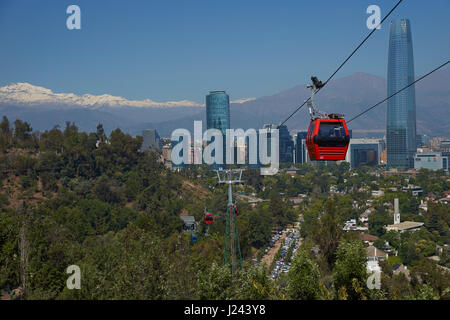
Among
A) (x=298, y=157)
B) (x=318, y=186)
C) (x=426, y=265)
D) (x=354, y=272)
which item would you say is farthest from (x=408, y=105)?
(x=354, y=272)

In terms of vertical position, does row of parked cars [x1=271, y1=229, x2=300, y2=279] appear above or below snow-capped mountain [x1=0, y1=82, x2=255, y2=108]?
below

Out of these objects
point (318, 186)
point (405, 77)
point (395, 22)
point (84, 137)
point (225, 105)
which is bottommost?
point (318, 186)

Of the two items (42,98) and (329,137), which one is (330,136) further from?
(42,98)

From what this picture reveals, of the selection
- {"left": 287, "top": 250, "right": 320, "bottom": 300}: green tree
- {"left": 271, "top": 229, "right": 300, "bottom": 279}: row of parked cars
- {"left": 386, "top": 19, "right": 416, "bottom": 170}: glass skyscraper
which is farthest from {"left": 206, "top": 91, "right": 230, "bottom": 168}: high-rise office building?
{"left": 287, "top": 250, "right": 320, "bottom": 300}: green tree

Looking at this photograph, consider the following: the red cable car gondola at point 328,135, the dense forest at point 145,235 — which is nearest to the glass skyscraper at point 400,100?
the dense forest at point 145,235

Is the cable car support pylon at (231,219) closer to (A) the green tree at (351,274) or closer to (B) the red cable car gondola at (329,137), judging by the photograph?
(A) the green tree at (351,274)

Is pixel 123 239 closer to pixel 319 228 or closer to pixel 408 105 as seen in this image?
pixel 319 228

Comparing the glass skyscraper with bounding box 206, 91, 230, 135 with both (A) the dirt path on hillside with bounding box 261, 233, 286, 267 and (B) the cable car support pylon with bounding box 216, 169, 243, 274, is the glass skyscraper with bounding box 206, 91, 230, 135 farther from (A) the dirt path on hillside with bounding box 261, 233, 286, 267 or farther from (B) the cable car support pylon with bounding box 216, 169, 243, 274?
(B) the cable car support pylon with bounding box 216, 169, 243, 274
